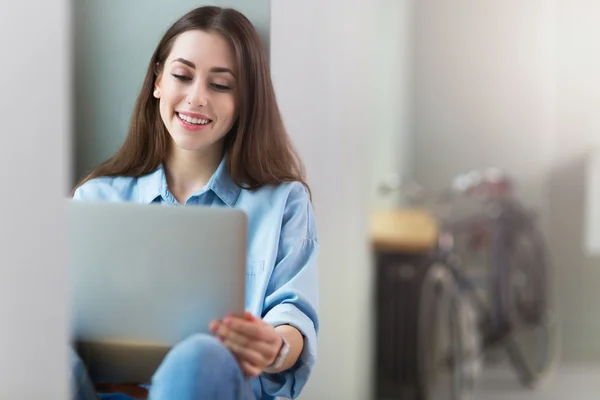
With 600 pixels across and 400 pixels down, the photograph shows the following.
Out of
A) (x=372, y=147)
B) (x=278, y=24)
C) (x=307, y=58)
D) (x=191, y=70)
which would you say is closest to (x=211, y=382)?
(x=191, y=70)

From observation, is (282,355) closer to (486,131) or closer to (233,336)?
(233,336)

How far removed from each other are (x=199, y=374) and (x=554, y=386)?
1781 millimetres

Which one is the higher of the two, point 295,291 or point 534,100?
point 534,100

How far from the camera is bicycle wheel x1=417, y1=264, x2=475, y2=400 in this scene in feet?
7.63

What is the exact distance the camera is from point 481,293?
250 cm

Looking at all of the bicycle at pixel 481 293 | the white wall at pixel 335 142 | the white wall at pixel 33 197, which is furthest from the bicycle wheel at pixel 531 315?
the white wall at pixel 33 197

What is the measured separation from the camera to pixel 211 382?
74 centimetres

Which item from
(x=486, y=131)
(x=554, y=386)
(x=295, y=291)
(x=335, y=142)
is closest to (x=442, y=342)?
(x=554, y=386)

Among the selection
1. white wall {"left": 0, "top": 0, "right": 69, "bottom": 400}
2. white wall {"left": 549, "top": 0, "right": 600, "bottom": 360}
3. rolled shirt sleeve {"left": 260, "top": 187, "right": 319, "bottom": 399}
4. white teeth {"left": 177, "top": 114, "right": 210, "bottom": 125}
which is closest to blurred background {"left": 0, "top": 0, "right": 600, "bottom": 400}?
white wall {"left": 549, "top": 0, "right": 600, "bottom": 360}

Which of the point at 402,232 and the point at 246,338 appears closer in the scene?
the point at 246,338

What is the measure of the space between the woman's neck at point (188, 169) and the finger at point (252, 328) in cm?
15

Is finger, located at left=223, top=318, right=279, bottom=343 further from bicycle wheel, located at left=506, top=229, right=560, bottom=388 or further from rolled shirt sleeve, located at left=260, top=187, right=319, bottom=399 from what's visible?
bicycle wheel, located at left=506, top=229, right=560, bottom=388

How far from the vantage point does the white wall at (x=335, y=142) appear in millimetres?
1045

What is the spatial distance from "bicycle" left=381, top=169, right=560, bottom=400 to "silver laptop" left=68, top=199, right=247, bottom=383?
1591mm
